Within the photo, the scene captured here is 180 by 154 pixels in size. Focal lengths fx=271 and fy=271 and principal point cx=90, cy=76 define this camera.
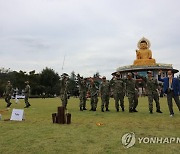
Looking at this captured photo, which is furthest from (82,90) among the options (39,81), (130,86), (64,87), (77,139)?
(39,81)

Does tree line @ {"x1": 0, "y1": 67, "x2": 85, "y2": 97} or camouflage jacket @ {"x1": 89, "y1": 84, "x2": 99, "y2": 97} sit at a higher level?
tree line @ {"x1": 0, "y1": 67, "x2": 85, "y2": 97}

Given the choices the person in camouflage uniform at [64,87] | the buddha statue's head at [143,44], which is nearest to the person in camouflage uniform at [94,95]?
the person in camouflage uniform at [64,87]

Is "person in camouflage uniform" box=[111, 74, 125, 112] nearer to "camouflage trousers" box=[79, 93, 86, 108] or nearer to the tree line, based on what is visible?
"camouflage trousers" box=[79, 93, 86, 108]

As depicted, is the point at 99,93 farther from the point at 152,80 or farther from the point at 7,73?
the point at 7,73

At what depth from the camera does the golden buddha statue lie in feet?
244

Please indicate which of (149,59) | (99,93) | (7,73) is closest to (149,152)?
(99,93)

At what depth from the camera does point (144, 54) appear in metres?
75.2

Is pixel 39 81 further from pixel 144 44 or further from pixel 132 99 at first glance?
pixel 132 99

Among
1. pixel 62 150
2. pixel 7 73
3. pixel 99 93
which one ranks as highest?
pixel 7 73

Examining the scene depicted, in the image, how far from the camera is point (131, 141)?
22.8 feet

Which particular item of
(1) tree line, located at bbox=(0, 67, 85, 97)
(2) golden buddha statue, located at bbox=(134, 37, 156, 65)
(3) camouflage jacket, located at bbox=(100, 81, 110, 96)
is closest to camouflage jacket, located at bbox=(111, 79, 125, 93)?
(3) camouflage jacket, located at bbox=(100, 81, 110, 96)

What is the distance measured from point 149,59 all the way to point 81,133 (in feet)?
226

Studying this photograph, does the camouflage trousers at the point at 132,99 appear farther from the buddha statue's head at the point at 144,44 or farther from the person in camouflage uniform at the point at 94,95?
the buddha statue's head at the point at 144,44

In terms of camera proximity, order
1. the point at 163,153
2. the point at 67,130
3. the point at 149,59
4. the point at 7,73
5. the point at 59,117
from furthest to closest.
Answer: the point at 7,73, the point at 149,59, the point at 59,117, the point at 67,130, the point at 163,153
